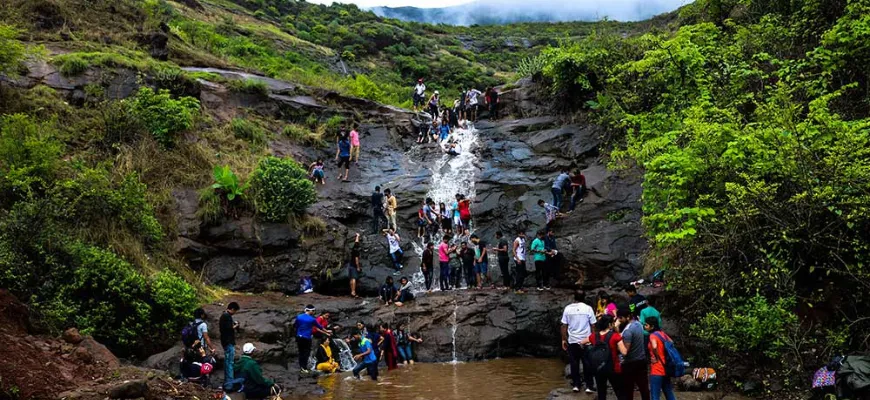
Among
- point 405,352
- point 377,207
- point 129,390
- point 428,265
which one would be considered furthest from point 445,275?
point 129,390

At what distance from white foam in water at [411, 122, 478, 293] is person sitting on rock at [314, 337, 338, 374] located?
4944 mm

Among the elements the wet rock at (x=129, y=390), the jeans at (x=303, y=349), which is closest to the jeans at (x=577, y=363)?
the jeans at (x=303, y=349)

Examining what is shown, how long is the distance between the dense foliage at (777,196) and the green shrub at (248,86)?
15.8m

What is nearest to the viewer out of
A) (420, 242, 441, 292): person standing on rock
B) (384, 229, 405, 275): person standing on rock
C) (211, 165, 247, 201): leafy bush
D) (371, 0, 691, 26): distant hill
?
(420, 242, 441, 292): person standing on rock

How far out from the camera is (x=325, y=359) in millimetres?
13688

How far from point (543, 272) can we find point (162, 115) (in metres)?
13.2

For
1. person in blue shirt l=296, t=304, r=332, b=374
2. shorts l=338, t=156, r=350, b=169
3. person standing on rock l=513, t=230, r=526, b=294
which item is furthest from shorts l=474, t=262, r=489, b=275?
shorts l=338, t=156, r=350, b=169

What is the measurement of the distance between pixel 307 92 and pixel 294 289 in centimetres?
1230

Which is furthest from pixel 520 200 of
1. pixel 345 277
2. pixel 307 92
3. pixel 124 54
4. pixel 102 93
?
pixel 124 54

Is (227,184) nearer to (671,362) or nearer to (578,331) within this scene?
(578,331)

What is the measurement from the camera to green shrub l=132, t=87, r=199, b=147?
18984 mm

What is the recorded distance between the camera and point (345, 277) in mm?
17938

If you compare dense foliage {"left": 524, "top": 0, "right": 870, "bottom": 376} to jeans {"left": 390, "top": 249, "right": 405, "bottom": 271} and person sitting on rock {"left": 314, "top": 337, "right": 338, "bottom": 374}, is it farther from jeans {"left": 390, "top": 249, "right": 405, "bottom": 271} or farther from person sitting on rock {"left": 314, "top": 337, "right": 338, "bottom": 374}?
person sitting on rock {"left": 314, "top": 337, "right": 338, "bottom": 374}

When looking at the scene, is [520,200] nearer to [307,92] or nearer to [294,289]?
[294,289]
